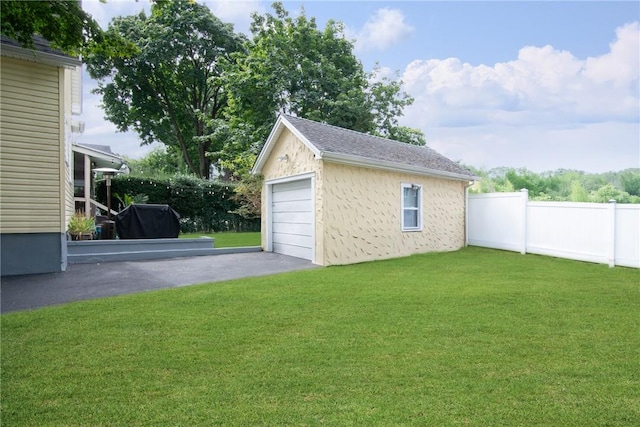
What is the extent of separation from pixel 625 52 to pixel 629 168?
611cm

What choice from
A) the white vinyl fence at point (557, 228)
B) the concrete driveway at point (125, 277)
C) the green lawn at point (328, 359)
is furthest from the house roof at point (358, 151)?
the green lawn at point (328, 359)

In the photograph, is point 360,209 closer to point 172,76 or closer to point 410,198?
point 410,198

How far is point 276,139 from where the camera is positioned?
1081cm

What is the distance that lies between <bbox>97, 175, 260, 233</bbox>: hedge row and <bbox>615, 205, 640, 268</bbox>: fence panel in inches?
568

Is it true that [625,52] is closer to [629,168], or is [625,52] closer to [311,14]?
[629,168]

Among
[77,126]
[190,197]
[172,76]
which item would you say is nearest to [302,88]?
[190,197]

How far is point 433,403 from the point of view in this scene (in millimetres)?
2537

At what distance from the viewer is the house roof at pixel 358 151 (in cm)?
911

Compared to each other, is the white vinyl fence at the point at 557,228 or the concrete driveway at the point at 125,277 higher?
the white vinyl fence at the point at 557,228

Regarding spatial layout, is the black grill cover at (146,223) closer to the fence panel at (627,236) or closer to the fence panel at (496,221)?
the fence panel at (496,221)

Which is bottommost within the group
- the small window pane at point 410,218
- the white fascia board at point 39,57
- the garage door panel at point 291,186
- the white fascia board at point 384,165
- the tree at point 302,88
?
the small window pane at point 410,218

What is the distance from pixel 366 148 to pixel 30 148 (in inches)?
316

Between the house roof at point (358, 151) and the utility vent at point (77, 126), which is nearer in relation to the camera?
the house roof at point (358, 151)

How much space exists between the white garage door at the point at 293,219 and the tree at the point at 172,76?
1060 centimetres
